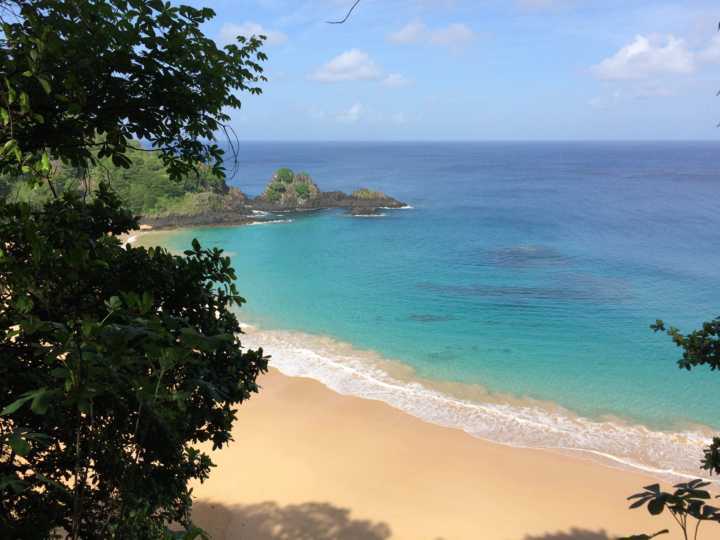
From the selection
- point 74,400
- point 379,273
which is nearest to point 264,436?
point 74,400

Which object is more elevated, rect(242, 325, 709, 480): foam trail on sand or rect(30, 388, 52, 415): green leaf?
rect(30, 388, 52, 415): green leaf

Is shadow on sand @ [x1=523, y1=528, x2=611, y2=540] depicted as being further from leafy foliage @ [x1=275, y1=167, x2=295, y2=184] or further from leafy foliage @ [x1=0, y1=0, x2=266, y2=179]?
leafy foliage @ [x1=275, y1=167, x2=295, y2=184]

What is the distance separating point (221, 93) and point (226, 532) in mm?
8195

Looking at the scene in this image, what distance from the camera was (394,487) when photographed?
10969 millimetres

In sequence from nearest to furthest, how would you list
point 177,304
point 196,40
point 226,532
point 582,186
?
point 196,40 < point 177,304 < point 226,532 < point 582,186

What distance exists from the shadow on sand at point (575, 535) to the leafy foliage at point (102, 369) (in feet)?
24.2

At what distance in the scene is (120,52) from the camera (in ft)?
11.5

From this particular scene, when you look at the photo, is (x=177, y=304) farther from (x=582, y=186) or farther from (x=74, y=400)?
(x=582, y=186)

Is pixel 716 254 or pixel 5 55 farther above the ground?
pixel 5 55

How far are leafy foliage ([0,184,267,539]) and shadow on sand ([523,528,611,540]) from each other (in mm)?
7378

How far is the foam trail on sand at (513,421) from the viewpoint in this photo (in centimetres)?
1279

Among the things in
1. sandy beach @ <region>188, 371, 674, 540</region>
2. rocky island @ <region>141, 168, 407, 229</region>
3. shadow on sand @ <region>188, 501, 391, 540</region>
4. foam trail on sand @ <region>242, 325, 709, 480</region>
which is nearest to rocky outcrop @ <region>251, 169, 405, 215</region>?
rocky island @ <region>141, 168, 407, 229</region>

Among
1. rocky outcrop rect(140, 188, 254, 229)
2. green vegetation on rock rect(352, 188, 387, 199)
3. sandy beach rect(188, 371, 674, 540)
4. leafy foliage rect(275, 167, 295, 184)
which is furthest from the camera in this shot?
leafy foliage rect(275, 167, 295, 184)

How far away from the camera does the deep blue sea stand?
14766 millimetres
